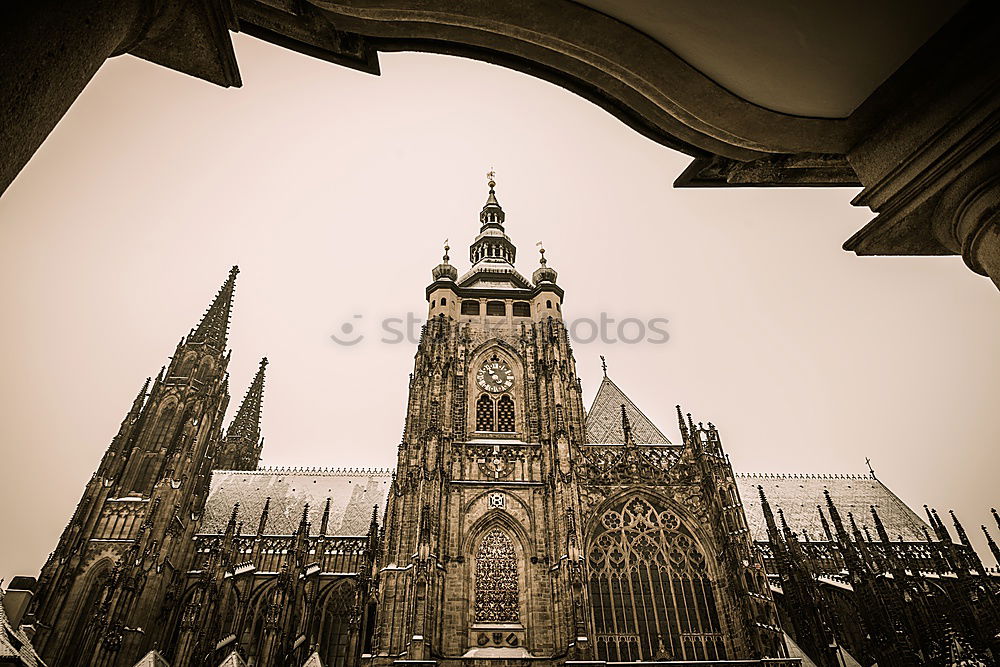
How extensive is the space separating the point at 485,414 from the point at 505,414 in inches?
33.8

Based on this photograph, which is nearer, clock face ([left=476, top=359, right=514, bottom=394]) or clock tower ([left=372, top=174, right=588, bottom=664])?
clock tower ([left=372, top=174, right=588, bottom=664])

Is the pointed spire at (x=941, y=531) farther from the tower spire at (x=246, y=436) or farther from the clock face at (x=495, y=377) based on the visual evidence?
the tower spire at (x=246, y=436)

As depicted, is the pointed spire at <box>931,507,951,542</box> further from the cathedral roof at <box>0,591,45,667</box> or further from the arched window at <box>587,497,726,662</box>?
the cathedral roof at <box>0,591,45,667</box>

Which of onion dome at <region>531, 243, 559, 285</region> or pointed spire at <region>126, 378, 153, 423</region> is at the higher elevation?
onion dome at <region>531, 243, 559, 285</region>

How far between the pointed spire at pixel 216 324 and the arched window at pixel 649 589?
98.0 feet

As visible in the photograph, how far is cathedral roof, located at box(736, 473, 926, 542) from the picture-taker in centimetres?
3070

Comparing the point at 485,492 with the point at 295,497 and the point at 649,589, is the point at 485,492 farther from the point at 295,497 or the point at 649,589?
the point at 295,497

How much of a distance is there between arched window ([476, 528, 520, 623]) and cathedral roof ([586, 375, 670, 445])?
691 centimetres

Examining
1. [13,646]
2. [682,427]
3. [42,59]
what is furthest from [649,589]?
[42,59]

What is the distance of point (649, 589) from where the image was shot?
20.0 m

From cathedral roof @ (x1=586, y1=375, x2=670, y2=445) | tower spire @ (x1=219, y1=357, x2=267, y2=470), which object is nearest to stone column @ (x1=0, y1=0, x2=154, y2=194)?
cathedral roof @ (x1=586, y1=375, x2=670, y2=445)

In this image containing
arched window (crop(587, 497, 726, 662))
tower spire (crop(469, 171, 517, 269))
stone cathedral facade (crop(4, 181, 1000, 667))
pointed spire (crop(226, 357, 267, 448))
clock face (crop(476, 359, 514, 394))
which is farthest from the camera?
pointed spire (crop(226, 357, 267, 448))

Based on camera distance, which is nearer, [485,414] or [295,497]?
[485,414]

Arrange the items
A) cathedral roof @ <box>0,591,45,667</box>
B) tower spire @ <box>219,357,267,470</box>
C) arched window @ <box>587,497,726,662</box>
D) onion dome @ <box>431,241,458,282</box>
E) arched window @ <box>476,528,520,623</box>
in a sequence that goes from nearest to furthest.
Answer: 1. cathedral roof @ <box>0,591,45,667</box>
2. arched window @ <box>587,497,726,662</box>
3. arched window @ <box>476,528,520,623</box>
4. onion dome @ <box>431,241,458,282</box>
5. tower spire @ <box>219,357,267,470</box>
